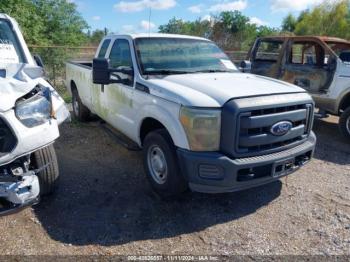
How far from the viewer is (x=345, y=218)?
3.76 metres

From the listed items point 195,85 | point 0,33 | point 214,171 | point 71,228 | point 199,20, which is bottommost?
point 71,228

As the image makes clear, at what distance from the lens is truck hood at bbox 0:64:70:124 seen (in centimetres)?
298

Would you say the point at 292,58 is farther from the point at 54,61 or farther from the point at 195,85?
the point at 54,61

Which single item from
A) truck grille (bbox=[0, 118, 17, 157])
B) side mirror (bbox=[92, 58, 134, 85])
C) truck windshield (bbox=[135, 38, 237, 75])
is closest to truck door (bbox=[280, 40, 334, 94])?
truck windshield (bbox=[135, 38, 237, 75])

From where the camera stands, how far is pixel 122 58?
16.1ft

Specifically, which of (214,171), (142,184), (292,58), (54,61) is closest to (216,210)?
(214,171)

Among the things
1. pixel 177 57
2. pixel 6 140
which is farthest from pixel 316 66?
→ pixel 6 140

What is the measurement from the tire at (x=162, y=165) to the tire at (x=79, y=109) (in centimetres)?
347

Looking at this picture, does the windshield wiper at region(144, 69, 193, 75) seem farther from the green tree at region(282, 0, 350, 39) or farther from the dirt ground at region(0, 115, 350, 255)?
the green tree at region(282, 0, 350, 39)

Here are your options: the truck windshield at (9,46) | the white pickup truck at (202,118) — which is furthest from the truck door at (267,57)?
the truck windshield at (9,46)

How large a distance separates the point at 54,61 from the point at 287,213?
34.4ft

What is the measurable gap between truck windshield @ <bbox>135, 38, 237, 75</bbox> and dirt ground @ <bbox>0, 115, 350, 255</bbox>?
1512mm

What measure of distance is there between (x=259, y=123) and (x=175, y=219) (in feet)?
4.44

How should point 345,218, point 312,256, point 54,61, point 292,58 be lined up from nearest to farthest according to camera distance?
point 312,256 → point 345,218 → point 292,58 → point 54,61
